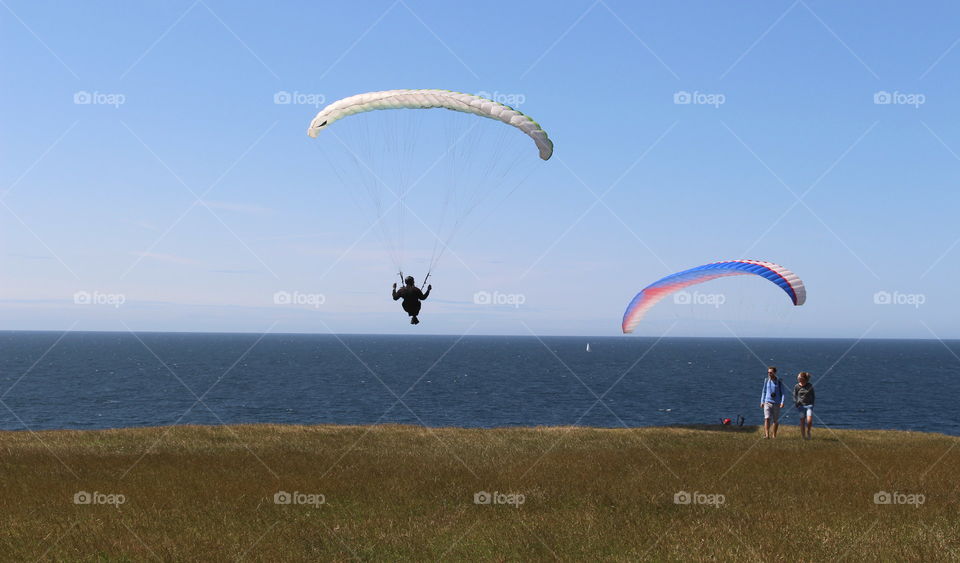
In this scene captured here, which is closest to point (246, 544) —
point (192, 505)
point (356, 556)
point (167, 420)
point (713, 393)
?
point (356, 556)

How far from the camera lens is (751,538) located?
11484 millimetres

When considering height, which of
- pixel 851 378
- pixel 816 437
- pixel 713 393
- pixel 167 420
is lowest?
pixel 816 437

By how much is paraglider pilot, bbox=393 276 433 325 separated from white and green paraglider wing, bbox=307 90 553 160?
4392 millimetres

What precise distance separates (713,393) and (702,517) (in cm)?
9951

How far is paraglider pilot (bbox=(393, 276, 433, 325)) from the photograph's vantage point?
65.3ft

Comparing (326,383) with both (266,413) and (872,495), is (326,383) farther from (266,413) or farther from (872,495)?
(872,495)

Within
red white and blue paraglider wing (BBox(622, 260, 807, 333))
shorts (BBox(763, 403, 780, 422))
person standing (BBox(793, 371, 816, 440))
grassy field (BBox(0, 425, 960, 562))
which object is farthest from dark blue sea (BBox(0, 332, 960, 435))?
grassy field (BBox(0, 425, 960, 562))

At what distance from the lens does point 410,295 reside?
65.7 feet

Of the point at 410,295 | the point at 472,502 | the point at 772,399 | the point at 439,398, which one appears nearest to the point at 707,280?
the point at 772,399

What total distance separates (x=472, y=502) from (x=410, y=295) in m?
7.17

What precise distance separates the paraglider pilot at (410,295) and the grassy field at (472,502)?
373cm

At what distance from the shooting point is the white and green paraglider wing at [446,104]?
62.5 ft

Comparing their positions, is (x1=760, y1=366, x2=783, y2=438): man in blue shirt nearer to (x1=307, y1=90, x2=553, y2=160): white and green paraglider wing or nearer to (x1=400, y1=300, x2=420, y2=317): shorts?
(x1=307, y1=90, x2=553, y2=160): white and green paraglider wing

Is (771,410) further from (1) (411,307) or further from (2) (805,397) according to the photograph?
(1) (411,307)
